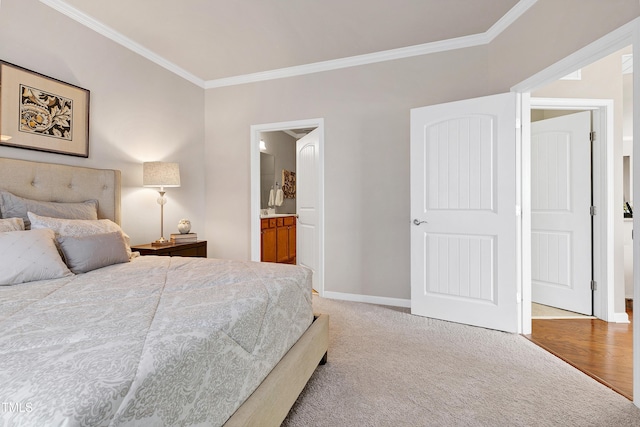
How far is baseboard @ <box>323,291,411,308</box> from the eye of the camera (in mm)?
3117

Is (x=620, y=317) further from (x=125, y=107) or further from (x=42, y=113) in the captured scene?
(x=42, y=113)

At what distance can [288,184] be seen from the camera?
5.97 metres

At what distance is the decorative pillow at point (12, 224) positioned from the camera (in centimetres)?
169

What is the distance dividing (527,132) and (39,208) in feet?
12.0

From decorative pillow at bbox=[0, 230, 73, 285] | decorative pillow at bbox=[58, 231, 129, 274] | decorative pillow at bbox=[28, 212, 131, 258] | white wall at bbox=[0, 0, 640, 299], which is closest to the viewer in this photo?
decorative pillow at bbox=[0, 230, 73, 285]

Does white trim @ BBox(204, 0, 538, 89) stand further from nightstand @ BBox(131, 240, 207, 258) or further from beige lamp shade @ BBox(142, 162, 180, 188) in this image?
nightstand @ BBox(131, 240, 207, 258)

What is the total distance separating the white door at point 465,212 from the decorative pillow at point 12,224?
2838mm

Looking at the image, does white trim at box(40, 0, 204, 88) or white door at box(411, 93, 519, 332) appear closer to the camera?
white trim at box(40, 0, 204, 88)

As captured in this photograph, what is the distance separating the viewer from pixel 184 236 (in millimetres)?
3139

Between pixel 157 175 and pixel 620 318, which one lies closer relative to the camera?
pixel 620 318

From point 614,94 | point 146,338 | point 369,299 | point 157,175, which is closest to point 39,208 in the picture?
point 157,175

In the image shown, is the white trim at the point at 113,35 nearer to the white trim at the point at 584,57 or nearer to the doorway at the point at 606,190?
the white trim at the point at 584,57

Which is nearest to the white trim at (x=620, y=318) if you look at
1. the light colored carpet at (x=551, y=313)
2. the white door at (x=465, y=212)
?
the light colored carpet at (x=551, y=313)

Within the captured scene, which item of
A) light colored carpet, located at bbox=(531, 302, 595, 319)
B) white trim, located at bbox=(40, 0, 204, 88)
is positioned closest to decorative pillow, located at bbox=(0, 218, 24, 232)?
white trim, located at bbox=(40, 0, 204, 88)
